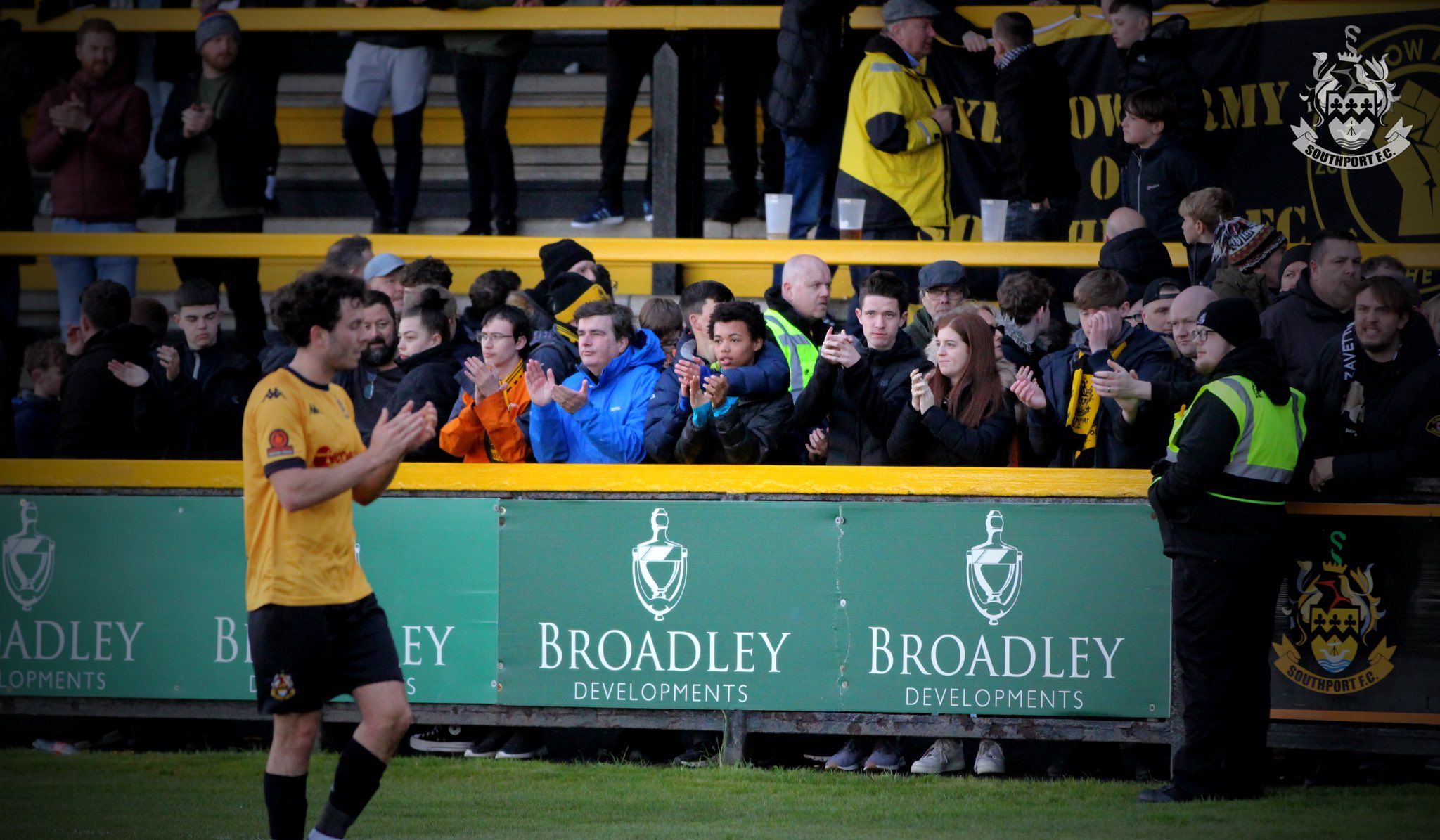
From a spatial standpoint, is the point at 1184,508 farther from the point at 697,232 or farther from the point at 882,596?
the point at 697,232

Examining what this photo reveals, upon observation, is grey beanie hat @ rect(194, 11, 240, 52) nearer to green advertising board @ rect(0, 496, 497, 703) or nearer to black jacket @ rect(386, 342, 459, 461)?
black jacket @ rect(386, 342, 459, 461)

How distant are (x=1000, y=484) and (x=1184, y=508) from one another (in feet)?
2.85

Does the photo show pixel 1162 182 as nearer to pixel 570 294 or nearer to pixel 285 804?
pixel 570 294

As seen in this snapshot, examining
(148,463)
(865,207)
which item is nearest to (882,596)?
(865,207)

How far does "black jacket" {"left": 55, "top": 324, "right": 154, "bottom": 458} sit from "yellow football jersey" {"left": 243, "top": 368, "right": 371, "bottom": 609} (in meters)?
3.01

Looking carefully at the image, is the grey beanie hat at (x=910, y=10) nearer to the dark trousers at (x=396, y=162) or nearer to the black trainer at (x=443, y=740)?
the dark trousers at (x=396, y=162)

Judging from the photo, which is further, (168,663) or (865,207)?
(865,207)

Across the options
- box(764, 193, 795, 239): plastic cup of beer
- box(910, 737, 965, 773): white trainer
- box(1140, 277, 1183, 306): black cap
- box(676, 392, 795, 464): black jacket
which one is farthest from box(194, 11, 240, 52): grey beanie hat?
box(910, 737, 965, 773): white trainer

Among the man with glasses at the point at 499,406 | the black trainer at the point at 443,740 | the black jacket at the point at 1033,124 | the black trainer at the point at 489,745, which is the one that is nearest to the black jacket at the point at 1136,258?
the black jacket at the point at 1033,124

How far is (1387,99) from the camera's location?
29.2 feet

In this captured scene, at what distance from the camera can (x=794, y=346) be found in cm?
747

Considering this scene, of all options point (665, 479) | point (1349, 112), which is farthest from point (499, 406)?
point (1349, 112)

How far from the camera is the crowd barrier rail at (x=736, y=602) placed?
6.76 metres

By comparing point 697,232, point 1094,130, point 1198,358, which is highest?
point 1094,130
